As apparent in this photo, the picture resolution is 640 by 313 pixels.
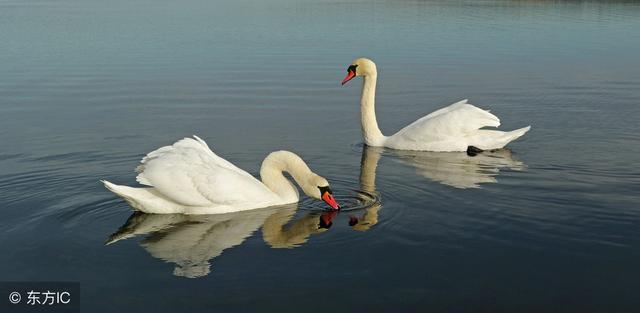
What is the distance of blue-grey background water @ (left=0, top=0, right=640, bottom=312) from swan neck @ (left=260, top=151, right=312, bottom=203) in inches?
10.5

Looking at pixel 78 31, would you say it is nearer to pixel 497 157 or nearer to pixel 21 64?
pixel 21 64

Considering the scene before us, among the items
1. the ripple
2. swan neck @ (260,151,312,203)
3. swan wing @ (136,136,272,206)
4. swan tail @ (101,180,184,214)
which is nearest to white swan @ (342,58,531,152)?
the ripple

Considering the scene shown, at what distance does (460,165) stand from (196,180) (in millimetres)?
5106

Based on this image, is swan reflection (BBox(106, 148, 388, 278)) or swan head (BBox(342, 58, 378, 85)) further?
swan head (BBox(342, 58, 378, 85))

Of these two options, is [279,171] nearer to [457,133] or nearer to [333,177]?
[333,177]

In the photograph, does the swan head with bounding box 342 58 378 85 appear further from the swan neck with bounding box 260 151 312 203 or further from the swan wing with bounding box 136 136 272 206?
the swan wing with bounding box 136 136 272 206

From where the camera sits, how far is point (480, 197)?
456 inches

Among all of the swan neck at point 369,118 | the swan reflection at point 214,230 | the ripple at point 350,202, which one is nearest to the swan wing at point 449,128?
the swan neck at point 369,118

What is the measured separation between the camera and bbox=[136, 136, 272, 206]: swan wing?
34.1ft

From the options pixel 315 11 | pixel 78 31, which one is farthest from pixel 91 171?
pixel 315 11

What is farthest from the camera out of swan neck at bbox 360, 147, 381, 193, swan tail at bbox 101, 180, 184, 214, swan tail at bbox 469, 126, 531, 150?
swan tail at bbox 469, 126, 531, 150

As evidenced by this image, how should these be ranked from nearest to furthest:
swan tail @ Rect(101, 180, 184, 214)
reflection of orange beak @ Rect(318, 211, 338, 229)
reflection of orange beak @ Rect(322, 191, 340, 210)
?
reflection of orange beak @ Rect(318, 211, 338, 229) < swan tail @ Rect(101, 180, 184, 214) < reflection of orange beak @ Rect(322, 191, 340, 210)

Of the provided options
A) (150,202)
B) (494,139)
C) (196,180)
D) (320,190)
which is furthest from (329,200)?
(494,139)

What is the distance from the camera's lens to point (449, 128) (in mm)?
15031
